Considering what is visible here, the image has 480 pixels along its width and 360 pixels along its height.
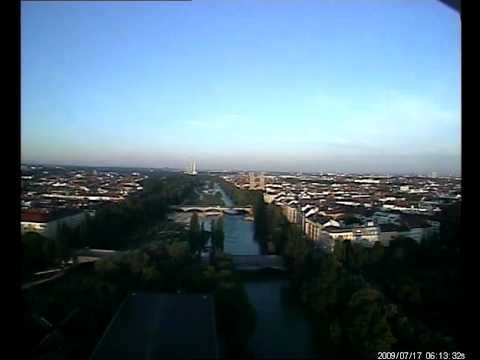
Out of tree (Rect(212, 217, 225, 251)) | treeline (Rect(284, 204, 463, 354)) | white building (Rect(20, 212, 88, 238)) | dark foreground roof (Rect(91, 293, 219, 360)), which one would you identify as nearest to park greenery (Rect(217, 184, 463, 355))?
treeline (Rect(284, 204, 463, 354))

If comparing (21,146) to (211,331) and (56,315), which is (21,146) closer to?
(56,315)

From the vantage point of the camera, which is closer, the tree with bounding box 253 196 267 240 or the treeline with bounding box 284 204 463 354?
the treeline with bounding box 284 204 463 354

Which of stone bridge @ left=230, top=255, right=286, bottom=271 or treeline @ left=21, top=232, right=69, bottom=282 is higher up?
treeline @ left=21, top=232, right=69, bottom=282

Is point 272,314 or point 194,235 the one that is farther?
point 194,235

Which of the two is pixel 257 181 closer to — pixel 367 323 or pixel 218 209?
pixel 218 209

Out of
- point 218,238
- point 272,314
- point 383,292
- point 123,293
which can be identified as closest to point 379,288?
point 383,292

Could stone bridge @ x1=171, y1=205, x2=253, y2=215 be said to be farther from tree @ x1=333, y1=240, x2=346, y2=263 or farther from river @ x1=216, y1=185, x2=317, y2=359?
tree @ x1=333, y1=240, x2=346, y2=263

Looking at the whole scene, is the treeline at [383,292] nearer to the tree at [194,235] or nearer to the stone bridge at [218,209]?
the stone bridge at [218,209]

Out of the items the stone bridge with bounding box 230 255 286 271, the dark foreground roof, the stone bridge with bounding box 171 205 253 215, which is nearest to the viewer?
the dark foreground roof
